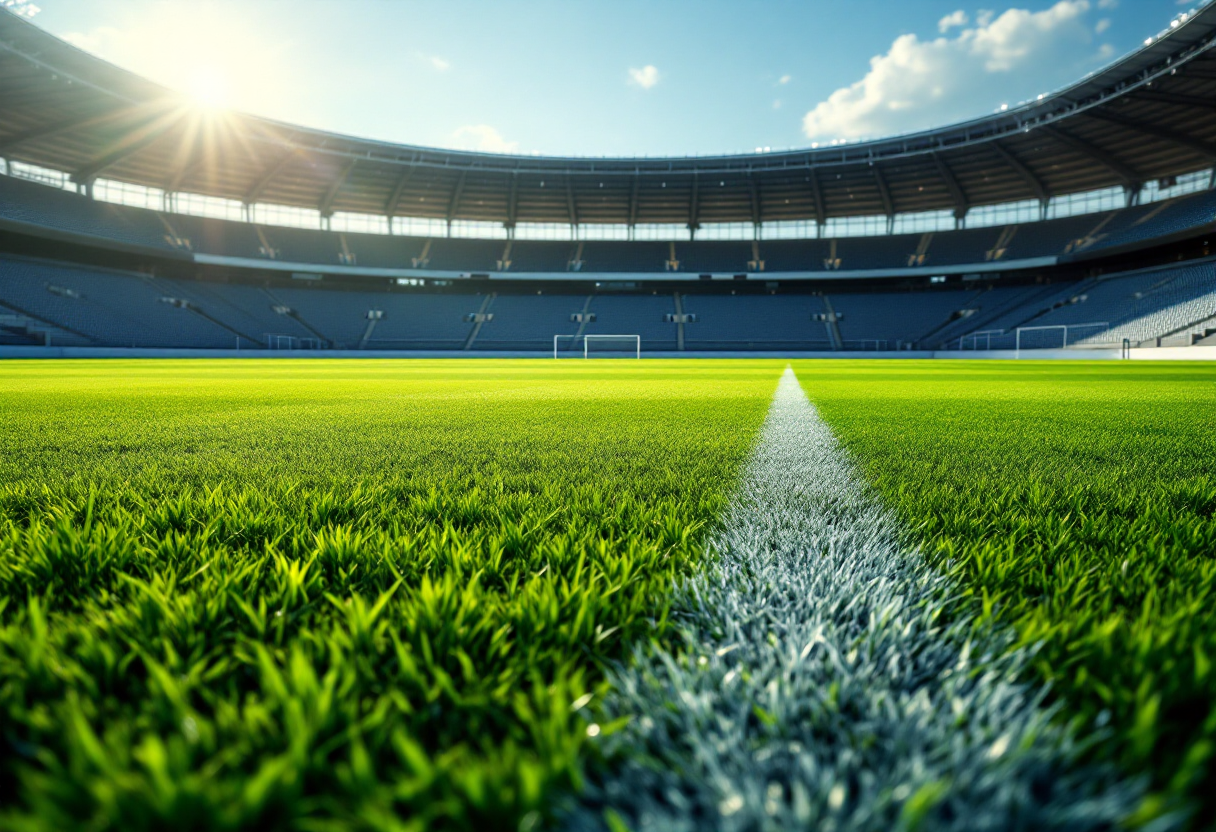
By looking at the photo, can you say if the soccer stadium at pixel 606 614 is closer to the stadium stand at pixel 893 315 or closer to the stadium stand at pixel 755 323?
the stadium stand at pixel 755 323

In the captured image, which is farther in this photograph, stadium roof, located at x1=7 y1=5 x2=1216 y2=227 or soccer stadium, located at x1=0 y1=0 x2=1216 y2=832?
stadium roof, located at x1=7 y1=5 x2=1216 y2=227

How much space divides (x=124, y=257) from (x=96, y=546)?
44.4 metres

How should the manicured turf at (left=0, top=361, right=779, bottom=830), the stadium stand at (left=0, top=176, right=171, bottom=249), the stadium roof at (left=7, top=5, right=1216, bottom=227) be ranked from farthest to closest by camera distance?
the stadium stand at (left=0, top=176, right=171, bottom=249), the stadium roof at (left=7, top=5, right=1216, bottom=227), the manicured turf at (left=0, top=361, right=779, bottom=830)

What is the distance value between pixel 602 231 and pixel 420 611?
47632mm

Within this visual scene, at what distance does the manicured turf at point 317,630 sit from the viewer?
468 mm

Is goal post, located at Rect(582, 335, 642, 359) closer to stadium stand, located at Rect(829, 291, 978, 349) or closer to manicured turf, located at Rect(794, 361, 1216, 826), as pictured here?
stadium stand, located at Rect(829, 291, 978, 349)

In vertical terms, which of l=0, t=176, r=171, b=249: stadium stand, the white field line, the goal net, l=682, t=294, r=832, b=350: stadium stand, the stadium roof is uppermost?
the stadium roof

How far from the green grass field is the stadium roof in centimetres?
3072

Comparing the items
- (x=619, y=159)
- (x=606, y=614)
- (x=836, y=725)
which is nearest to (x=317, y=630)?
(x=606, y=614)

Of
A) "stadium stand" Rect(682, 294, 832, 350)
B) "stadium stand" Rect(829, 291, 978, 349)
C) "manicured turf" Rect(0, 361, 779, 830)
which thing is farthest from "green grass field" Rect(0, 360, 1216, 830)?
"stadium stand" Rect(829, 291, 978, 349)

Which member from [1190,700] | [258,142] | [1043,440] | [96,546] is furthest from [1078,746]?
[258,142]

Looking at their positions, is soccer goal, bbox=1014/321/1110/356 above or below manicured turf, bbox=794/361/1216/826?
above

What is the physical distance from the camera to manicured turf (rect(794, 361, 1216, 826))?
588 mm

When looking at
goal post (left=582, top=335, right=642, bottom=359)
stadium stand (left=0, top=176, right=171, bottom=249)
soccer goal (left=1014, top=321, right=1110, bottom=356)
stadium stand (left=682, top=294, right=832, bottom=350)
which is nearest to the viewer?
soccer goal (left=1014, top=321, right=1110, bottom=356)
